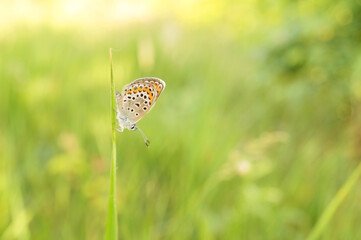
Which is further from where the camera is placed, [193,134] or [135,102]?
[193,134]

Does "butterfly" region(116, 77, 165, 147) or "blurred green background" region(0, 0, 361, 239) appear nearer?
"butterfly" region(116, 77, 165, 147)

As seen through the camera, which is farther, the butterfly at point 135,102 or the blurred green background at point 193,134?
the blurred green background at point 193,134

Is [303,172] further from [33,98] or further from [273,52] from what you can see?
[33,98]

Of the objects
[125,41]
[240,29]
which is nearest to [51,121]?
[240,29]

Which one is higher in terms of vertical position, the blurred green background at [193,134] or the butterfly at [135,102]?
the blurred green background at [193,134]

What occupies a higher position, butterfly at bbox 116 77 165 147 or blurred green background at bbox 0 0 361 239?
blurred green background at bbox 0 0 361 239

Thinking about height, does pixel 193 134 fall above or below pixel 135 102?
above

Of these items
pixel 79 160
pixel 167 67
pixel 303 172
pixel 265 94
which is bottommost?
pixel 303 172

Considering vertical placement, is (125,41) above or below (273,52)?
above
